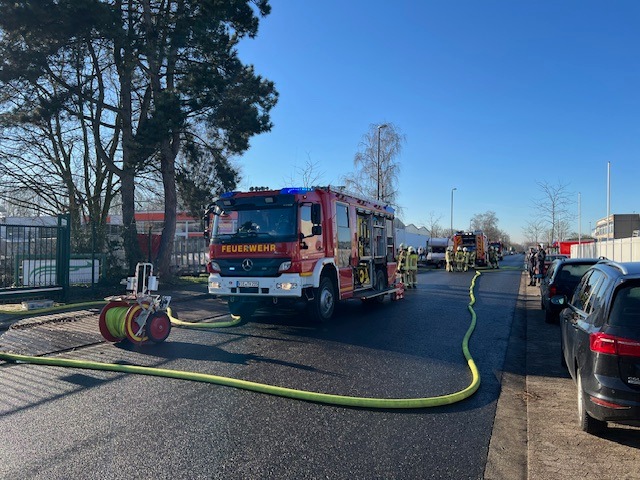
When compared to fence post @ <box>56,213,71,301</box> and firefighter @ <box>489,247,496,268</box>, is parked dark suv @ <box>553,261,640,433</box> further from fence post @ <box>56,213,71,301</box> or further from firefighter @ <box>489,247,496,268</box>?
firefighter @ <box>489,247,496,268</box>

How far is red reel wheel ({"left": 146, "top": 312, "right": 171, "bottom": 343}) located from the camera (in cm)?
832

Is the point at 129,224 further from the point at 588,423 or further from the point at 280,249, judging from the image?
the point at 588,423

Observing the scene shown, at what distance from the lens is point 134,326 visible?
8.26 meters

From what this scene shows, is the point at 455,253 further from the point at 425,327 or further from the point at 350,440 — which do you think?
the point at 350,440

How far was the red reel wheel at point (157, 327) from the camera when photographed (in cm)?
832

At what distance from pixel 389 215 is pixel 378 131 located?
25.2 meters

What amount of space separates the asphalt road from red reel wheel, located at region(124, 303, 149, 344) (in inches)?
8.5

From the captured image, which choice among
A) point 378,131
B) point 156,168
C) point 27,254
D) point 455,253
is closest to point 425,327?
point 27,254

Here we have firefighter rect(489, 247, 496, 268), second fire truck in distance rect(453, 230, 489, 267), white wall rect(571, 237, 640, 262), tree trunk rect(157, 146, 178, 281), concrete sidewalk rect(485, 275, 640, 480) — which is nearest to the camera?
concrete sidewalk rect(485, 275, 640, 480)

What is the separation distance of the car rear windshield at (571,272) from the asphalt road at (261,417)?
3851 millimetres

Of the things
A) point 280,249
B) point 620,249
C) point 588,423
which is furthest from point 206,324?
point 620,249

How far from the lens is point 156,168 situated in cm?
1950

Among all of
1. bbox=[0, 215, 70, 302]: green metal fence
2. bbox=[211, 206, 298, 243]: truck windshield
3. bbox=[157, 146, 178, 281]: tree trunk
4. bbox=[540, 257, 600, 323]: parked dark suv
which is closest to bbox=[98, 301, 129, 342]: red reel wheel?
bbox=[211, 206, 298, 243]: truck windshield

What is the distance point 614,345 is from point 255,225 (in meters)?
7.40
